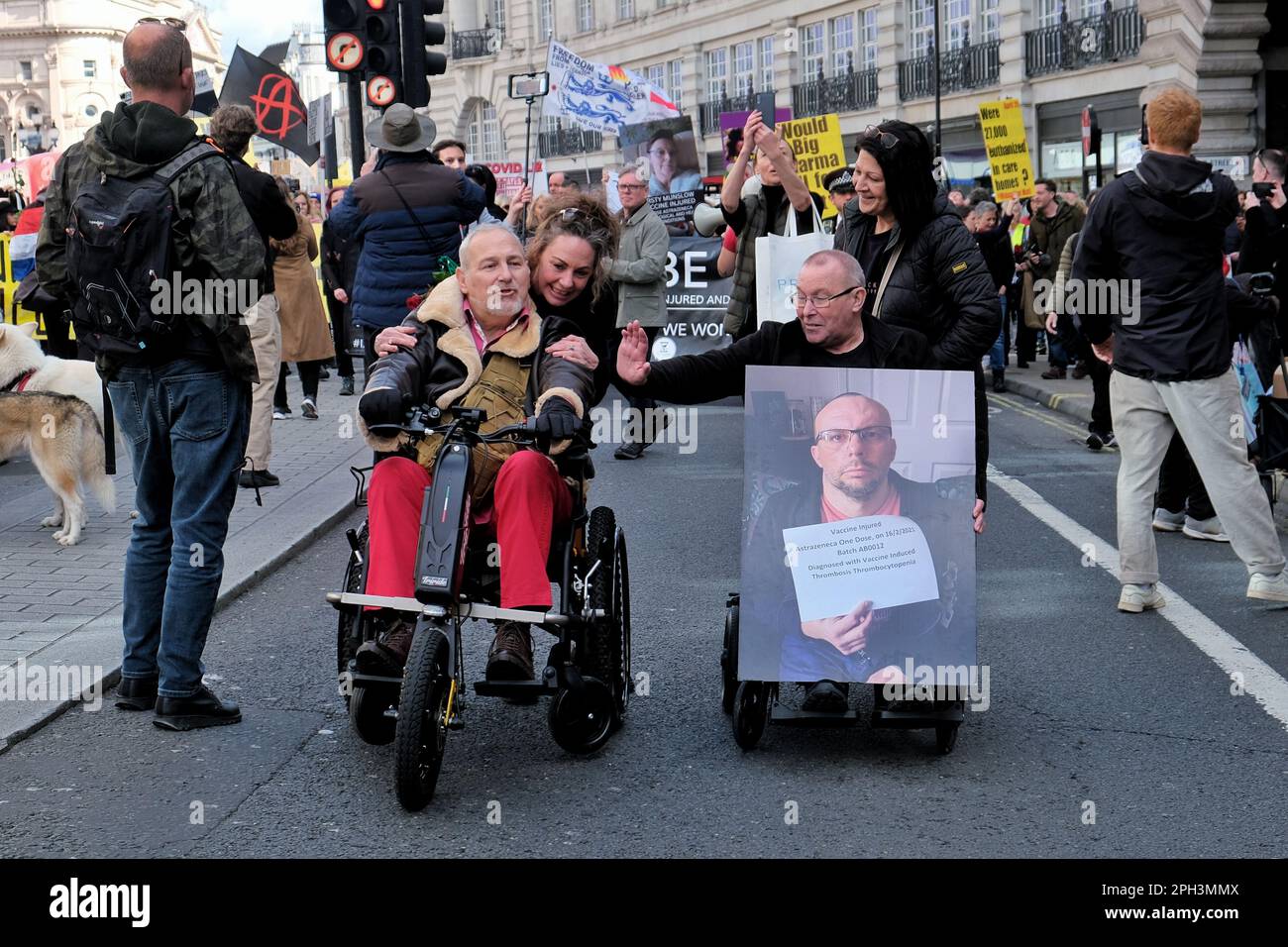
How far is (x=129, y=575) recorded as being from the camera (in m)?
5.55

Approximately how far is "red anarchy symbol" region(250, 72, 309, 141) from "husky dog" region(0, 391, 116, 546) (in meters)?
7.71

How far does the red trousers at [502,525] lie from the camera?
4875 mm

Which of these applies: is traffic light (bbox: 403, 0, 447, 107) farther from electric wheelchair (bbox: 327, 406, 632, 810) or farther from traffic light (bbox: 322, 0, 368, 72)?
electric wheelchair (bbox: 327, 406, 632, 810)

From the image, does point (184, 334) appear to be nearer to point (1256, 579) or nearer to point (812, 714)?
point (812, 714)

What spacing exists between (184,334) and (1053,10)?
3256 centimetres

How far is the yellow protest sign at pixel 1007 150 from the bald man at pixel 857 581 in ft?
52.7

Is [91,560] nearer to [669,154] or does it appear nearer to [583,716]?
[583,716]

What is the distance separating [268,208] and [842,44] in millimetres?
37742

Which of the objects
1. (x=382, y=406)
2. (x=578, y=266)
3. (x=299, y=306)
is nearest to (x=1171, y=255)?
(x=578, y=266)

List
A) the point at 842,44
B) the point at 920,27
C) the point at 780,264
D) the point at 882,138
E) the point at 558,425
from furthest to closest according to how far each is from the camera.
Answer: the point at 842,44, the point at 920,27, the point at 780,264, the point at 882,138, the point at 558,425

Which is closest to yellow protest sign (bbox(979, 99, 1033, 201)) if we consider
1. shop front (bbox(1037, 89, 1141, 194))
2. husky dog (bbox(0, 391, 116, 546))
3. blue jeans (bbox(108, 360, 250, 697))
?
shop front (bbox(1037, 89, 1141, 194))

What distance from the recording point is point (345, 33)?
12680 mm

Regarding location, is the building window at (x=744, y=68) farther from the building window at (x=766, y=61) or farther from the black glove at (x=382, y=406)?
the black glove at (x=382, y=406)
